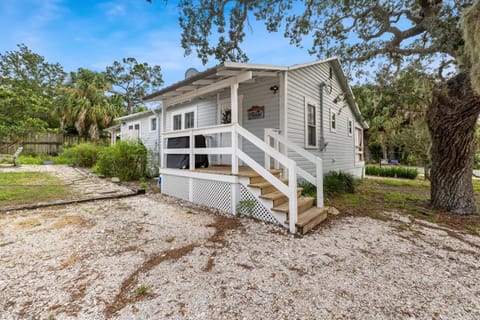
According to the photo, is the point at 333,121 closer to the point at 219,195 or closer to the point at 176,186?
the point at 219,195

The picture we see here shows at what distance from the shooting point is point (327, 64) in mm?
7855

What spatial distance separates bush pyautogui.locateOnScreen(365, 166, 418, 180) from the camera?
11.9 m

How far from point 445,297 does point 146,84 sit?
91.6 feet

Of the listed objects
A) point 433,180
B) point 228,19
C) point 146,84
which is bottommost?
point 433,180

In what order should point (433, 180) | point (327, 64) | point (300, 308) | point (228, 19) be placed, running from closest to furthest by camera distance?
point (300, 308) < point (433, 180) < point (228, 19) < point (327, 64)

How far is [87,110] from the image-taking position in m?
17.3

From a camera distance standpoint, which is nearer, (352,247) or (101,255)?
(101,255)

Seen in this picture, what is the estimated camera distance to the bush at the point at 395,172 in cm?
1188

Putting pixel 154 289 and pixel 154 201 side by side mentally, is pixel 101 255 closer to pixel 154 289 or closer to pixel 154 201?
pixel 154 289

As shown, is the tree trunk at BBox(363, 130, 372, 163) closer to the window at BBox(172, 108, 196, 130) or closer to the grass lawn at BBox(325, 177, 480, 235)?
the grass lawn at BBox(325, 177, 480, 235)

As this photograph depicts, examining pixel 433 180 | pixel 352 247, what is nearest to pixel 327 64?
pixel 433 180

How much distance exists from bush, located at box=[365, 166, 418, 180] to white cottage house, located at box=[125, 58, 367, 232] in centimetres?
467

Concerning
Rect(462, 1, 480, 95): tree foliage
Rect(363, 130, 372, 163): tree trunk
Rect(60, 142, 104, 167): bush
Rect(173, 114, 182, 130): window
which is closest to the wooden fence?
Rect(60, 142, 104, 167): bush

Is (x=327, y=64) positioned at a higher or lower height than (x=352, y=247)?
higher
